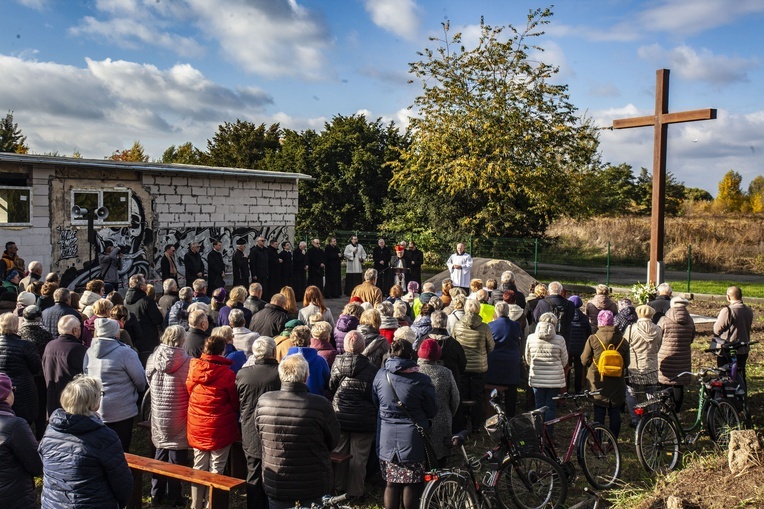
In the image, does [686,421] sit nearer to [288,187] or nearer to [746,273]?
[288,187]

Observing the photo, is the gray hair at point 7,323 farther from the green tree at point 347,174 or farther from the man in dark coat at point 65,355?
the green tree at point 347,174

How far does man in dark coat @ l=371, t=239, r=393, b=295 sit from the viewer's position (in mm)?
17641

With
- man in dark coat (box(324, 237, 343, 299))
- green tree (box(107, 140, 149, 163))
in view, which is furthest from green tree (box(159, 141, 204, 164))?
man in dark coat (box(324, 237, 343, 299))

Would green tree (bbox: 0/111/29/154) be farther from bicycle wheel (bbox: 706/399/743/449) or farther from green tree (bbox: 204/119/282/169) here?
bicycle wheel (bbox: 706/399/743/449)

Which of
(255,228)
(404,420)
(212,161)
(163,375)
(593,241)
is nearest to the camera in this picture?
(404,420)

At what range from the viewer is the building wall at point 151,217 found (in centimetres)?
1463

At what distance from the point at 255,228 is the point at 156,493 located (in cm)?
1378

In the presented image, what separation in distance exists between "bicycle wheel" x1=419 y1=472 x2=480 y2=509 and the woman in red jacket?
1819mm

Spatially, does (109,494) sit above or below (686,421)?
above

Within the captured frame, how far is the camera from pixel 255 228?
64.0 ft

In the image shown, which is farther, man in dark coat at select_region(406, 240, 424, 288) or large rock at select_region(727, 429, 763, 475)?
man in dark coat at select_region(406, 240, 424, 288)

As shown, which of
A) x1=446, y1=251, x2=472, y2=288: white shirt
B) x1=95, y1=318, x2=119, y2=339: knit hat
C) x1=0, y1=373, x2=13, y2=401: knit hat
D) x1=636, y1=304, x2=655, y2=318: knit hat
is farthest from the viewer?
x1=446, y1=251, x2=472, y2=288: white shirt

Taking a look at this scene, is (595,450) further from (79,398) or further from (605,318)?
(79,398)

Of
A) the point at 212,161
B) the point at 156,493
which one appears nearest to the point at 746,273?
the point at 156,493
